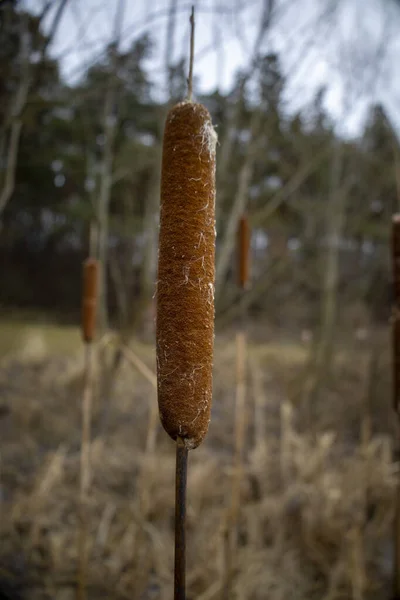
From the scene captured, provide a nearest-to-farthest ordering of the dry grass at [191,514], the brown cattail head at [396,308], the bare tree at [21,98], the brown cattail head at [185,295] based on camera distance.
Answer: the brown cattail head at [185,295], the brown cattail head at [396,308], the bare tree at [21,98], the dry grass at [191,514]

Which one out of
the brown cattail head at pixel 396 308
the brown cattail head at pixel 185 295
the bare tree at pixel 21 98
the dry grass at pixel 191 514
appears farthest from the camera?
the dry grass at pixel 191 514

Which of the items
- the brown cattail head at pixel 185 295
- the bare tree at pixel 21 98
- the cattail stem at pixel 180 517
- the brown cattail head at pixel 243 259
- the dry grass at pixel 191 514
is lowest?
the dry grass at pixel 191 514

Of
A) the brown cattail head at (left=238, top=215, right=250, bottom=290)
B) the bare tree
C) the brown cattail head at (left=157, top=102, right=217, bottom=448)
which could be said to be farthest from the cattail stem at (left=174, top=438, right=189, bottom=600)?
the bare tree

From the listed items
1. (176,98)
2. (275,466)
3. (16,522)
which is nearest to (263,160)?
(176,98)

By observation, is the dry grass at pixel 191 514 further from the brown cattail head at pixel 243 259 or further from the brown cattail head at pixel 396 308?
the brown cattail head at pixel 396 308

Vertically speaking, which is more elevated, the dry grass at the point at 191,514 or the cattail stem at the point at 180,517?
the cattail stem at the point at 180,517

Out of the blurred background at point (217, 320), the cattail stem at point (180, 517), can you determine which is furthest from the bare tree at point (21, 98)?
the cattail stem at point (180, 517)
